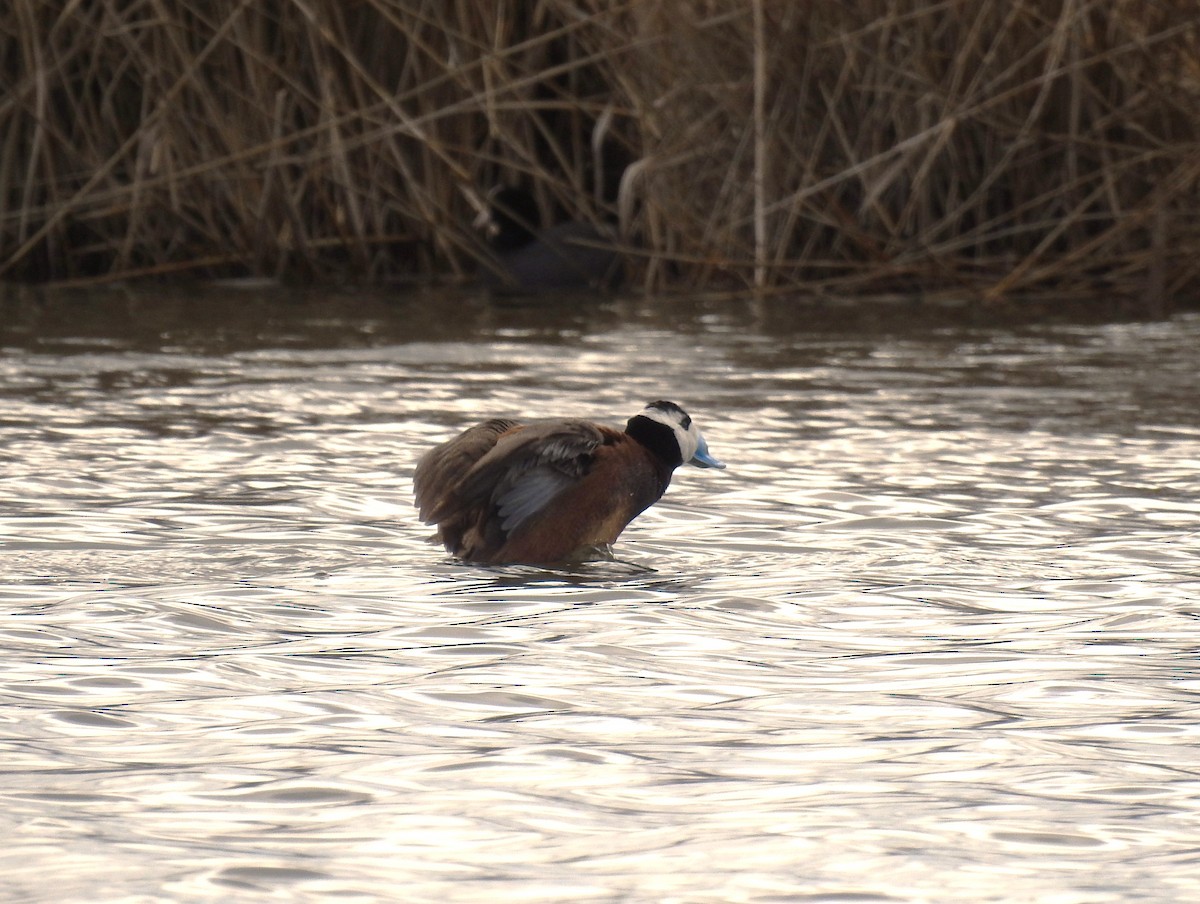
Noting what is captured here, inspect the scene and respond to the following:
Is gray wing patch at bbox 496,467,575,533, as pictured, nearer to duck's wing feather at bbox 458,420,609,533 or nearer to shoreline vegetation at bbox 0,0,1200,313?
duck's wing feather at bbox 458,420,609,533

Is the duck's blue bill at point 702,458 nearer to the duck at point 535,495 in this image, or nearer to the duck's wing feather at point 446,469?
the duck at point 535,495

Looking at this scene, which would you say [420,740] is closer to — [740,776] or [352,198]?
[740,776]

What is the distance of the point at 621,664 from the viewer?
3762 mm

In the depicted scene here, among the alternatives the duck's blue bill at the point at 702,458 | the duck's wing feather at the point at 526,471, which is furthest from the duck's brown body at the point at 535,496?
the duck's blue bill at the point at 702,458

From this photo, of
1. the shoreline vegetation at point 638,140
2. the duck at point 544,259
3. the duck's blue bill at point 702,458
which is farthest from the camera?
the duck at point 544,259

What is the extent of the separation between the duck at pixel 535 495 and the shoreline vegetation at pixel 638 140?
6.14 metres

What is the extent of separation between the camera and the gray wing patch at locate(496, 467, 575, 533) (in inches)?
187

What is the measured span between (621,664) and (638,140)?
9396 millimetres

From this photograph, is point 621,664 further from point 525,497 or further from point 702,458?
point 702,458

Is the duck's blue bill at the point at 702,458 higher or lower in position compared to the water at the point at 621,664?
higher

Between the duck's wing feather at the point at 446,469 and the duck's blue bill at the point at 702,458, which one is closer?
the duck's wing feather at the point at 446,469

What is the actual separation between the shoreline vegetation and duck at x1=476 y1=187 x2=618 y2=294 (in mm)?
162

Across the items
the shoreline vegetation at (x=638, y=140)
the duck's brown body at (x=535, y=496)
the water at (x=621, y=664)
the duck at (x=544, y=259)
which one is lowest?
the water at (x=621, y=664)

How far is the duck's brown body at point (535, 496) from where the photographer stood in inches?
187
